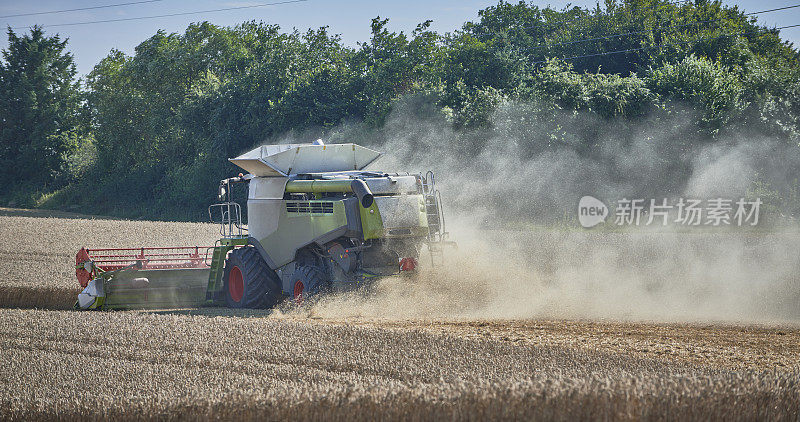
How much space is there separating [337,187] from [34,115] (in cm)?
4453

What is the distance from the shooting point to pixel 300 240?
12438 mm

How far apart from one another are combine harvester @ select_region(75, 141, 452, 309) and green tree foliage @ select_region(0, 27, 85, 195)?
39745mm

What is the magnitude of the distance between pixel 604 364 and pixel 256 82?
34.1m

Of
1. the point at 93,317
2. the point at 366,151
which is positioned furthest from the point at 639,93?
the point at 93,317

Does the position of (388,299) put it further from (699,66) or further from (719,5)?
(719,5)

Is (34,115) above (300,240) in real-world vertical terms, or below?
above

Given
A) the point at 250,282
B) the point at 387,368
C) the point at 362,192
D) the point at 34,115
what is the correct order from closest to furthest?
the point at 387,368 → the point at 362,192 → the point at 250,282 → the point at 34,115

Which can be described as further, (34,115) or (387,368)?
(34,115)

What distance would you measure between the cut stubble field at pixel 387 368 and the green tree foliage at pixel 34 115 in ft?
137
